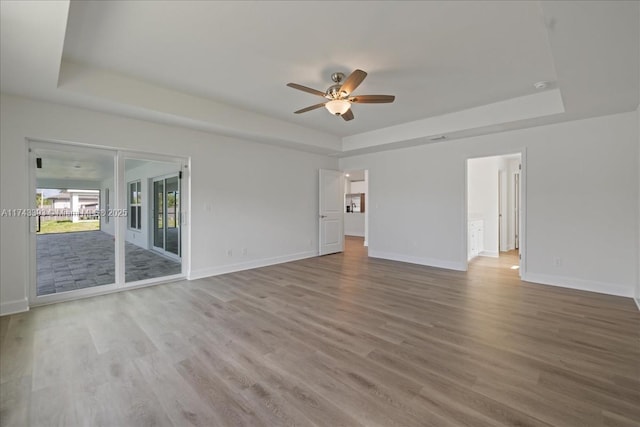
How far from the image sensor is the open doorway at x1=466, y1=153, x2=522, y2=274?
673 cm

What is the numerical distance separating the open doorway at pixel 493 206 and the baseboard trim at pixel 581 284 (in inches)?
67.9

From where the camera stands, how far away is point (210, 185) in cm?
506

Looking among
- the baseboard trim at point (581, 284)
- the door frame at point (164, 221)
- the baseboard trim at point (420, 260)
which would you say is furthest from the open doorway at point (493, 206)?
the door frame at point (164, 221)

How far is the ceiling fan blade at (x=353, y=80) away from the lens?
2707 mm

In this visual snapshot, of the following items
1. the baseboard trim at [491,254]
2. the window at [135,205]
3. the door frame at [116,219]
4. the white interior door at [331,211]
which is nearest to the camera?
the door frame at [116,219]

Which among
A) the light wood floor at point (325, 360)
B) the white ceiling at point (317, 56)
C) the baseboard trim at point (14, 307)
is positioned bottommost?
the light wood floor at point (325, 360)

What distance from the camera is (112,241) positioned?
4.18 meters

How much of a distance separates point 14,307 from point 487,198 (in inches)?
348

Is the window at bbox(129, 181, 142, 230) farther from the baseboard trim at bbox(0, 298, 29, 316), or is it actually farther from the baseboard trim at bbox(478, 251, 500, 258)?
the baseboard trim at bbox(478, 251, 500, 258)

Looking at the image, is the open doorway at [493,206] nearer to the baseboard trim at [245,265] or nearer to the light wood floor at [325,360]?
the light wood floor at [325,360]

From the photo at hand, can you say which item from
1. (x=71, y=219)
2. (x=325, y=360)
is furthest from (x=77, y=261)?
(x=325, y=360)

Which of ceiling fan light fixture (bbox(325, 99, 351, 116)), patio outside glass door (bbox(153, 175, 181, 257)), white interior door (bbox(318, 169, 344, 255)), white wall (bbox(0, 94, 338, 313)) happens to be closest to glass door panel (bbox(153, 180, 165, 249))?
patio outside glass door (bbox(153, 175, 181, 257))

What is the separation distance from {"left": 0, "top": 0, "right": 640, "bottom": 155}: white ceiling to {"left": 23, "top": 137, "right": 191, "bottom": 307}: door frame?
24.6 inches

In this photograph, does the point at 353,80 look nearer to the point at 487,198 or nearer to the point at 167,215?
the point at 167,215
